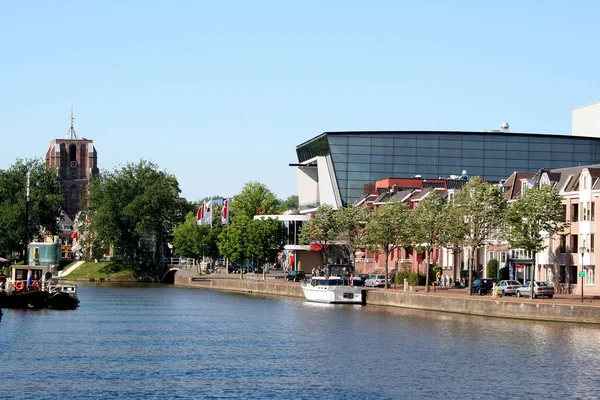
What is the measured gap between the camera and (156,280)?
195 meters

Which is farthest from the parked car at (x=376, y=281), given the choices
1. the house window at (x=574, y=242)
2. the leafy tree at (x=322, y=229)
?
the house window at (x=574, y=242)

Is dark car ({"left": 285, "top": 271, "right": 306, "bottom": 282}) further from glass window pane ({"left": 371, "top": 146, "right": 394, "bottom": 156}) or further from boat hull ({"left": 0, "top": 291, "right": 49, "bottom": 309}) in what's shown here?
boat hull ({"left": 0, "top": 291, "right": 49, "bottom": 309})

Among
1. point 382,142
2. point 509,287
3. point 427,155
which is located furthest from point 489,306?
point 382,142

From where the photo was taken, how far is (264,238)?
173125 mm

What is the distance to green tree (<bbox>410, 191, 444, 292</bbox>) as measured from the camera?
113 m

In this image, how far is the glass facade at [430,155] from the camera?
624 feet

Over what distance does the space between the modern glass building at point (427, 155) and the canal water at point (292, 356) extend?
91289 millimetres

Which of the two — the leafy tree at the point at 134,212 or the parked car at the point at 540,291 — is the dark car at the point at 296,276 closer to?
the leafy tree at the point at 134,212

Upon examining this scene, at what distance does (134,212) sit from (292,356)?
416 ft

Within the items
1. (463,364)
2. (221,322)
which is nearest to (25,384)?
(463,364)

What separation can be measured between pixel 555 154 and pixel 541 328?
4559 inches

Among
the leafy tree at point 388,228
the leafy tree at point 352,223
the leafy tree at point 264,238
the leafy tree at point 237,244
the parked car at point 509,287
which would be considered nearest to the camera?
the parked car at point 509,287

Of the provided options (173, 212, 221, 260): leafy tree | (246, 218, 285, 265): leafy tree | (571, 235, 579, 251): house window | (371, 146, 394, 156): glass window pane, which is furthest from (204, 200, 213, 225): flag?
(571, 235, 579, 251): house window

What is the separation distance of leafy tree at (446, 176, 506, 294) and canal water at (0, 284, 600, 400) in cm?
1164
